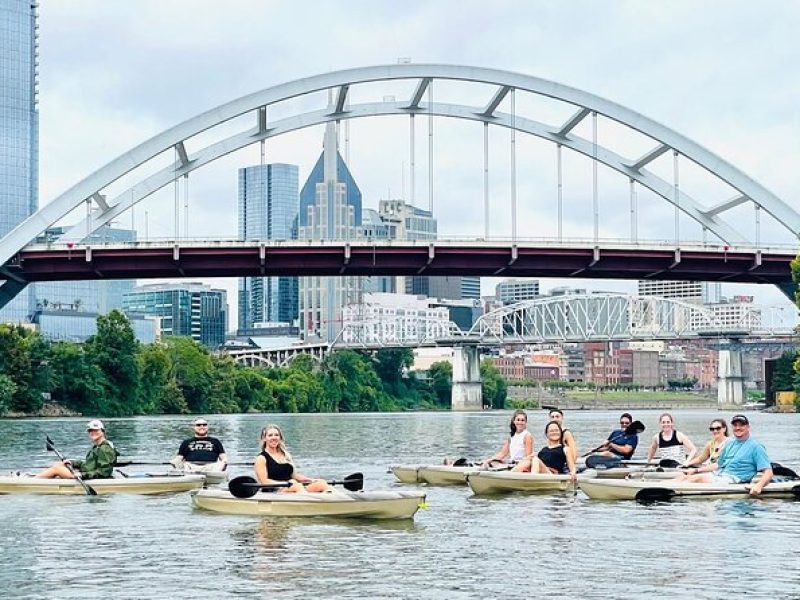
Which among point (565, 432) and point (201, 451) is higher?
point (565, 432)

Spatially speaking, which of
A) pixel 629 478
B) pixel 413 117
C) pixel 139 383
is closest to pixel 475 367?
pixel 139 383

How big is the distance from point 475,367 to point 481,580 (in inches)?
5856

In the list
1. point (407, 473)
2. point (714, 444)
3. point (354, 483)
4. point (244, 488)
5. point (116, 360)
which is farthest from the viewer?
point (116, 360)

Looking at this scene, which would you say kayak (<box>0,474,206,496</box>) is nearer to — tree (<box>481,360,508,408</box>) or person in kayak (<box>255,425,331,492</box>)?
person in kayak (<box>255,425,331,492</box>)

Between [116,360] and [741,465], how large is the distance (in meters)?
80.5

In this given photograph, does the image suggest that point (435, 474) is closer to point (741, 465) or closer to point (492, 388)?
point (741, 465)

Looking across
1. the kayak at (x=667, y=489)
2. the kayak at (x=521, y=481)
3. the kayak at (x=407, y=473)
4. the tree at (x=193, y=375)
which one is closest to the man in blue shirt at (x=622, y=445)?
the kayak at (x=521, y=481)

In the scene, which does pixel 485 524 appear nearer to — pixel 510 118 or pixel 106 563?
pixel 106 563

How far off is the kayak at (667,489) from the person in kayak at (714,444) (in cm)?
87

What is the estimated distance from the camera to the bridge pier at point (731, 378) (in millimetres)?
172125

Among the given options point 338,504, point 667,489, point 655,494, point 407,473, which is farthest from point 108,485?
point 667,489

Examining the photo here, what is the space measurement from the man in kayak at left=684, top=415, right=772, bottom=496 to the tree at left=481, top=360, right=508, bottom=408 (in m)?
159

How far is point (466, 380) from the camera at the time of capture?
536 feet

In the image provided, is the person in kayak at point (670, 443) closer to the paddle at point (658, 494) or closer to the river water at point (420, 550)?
the river water at point (420, 550)
